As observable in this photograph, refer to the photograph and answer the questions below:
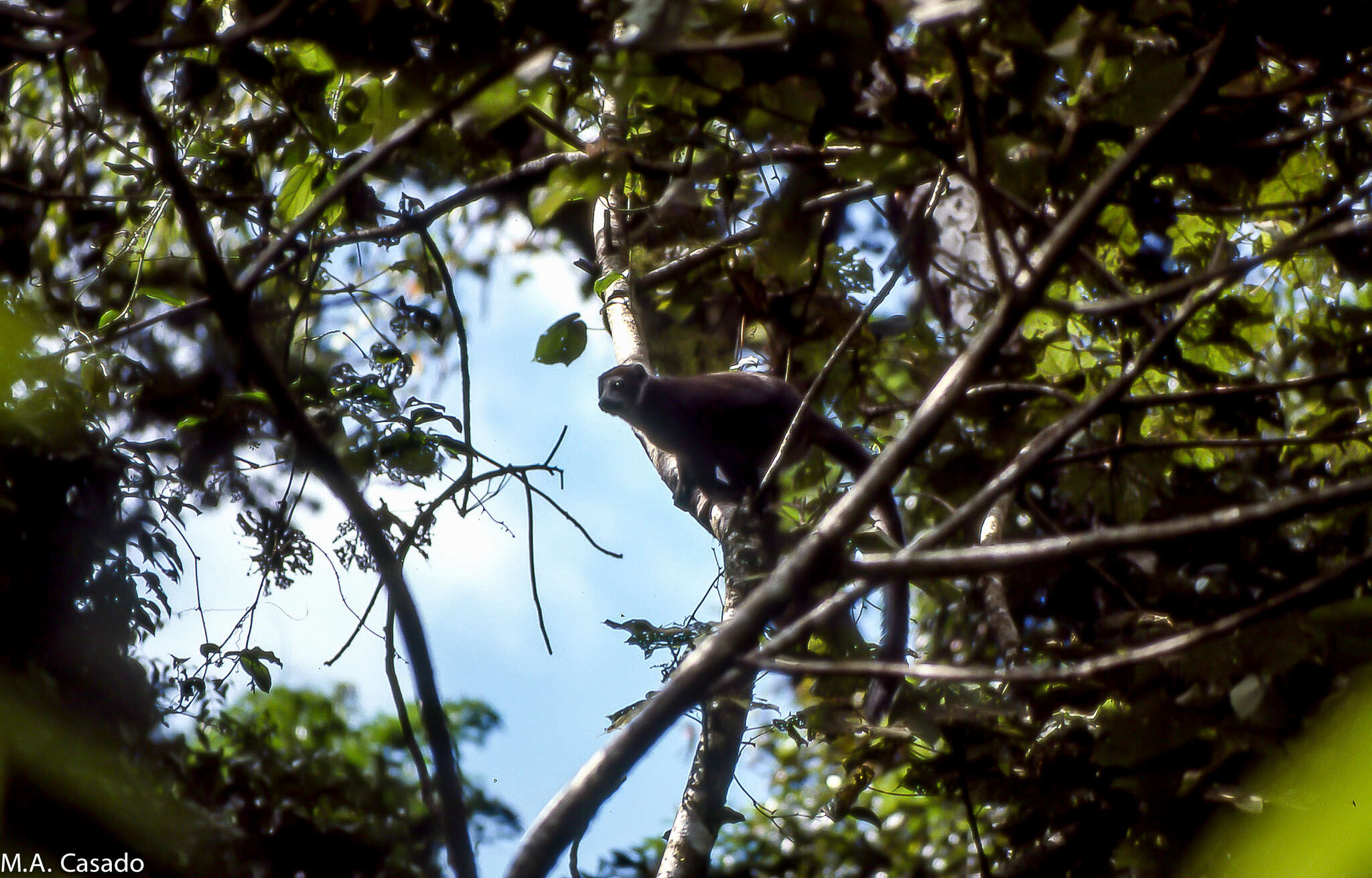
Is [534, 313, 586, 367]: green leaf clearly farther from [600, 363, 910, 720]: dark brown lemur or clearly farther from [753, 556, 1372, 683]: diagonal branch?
[753, 556, 1372, 683]: diagonal branch

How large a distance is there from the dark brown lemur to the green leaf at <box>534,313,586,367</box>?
2.56 ft

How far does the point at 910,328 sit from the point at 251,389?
2.65 meters

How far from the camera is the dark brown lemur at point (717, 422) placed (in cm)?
509

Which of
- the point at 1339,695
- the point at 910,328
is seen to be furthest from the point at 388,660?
the point at 910,328

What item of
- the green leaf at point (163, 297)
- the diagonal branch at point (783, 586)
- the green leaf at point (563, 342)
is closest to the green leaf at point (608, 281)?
the green leaf at point (563, 342)

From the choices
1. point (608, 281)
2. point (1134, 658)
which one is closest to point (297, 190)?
point (608, 281)

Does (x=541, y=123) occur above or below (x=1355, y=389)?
below

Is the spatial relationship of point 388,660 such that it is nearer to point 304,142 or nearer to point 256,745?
point 256,745

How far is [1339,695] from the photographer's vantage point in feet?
6.28

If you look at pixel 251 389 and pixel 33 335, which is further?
pixel 251 389

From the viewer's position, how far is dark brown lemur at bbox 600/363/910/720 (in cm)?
509

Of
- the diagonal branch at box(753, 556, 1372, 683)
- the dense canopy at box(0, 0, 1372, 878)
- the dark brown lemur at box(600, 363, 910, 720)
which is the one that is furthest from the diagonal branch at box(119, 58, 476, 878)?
the dark brown lemur at box(600, 363, 910, 720)

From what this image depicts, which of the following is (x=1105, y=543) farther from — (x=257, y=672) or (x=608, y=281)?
(x=257, y=672)

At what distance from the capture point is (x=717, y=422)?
18.8 ft
